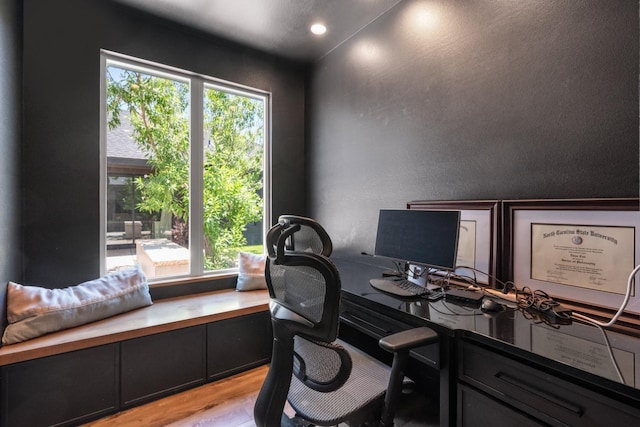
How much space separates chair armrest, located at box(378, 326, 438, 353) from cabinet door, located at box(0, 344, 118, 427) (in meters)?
1.79

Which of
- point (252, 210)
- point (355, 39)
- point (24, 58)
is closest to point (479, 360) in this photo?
point (252, 210)

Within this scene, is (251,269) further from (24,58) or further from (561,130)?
(561,130)

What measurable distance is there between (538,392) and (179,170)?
112 inches

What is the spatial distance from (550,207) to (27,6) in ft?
11.6

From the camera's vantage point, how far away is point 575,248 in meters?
1.37

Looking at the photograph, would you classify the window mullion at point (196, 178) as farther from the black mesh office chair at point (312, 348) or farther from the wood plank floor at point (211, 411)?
the black mesh office chair at point (312, 348)

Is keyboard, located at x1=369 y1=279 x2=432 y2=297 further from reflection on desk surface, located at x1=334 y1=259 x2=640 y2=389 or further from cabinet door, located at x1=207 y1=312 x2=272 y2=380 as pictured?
Result: cabinet door, located at x1=207 y1=312 x2=272 y2=380

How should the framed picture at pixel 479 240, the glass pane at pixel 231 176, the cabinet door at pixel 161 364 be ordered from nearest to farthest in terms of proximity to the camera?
the framed picture at pixel 479 240
the cabinet door at pixel 161 364
the glass pane at pixel 231 176

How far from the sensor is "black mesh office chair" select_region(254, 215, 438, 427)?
3.30 ft

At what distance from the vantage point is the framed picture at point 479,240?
1644mm

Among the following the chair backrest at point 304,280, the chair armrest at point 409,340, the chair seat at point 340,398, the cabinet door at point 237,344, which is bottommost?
the cabinet door at point 237,344

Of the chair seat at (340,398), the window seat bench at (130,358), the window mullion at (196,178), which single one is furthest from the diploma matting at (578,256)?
the window mullion at (196,178)

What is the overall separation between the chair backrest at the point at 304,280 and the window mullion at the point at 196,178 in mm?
1783

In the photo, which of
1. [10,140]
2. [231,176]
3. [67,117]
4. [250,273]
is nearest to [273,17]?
[231,176]
